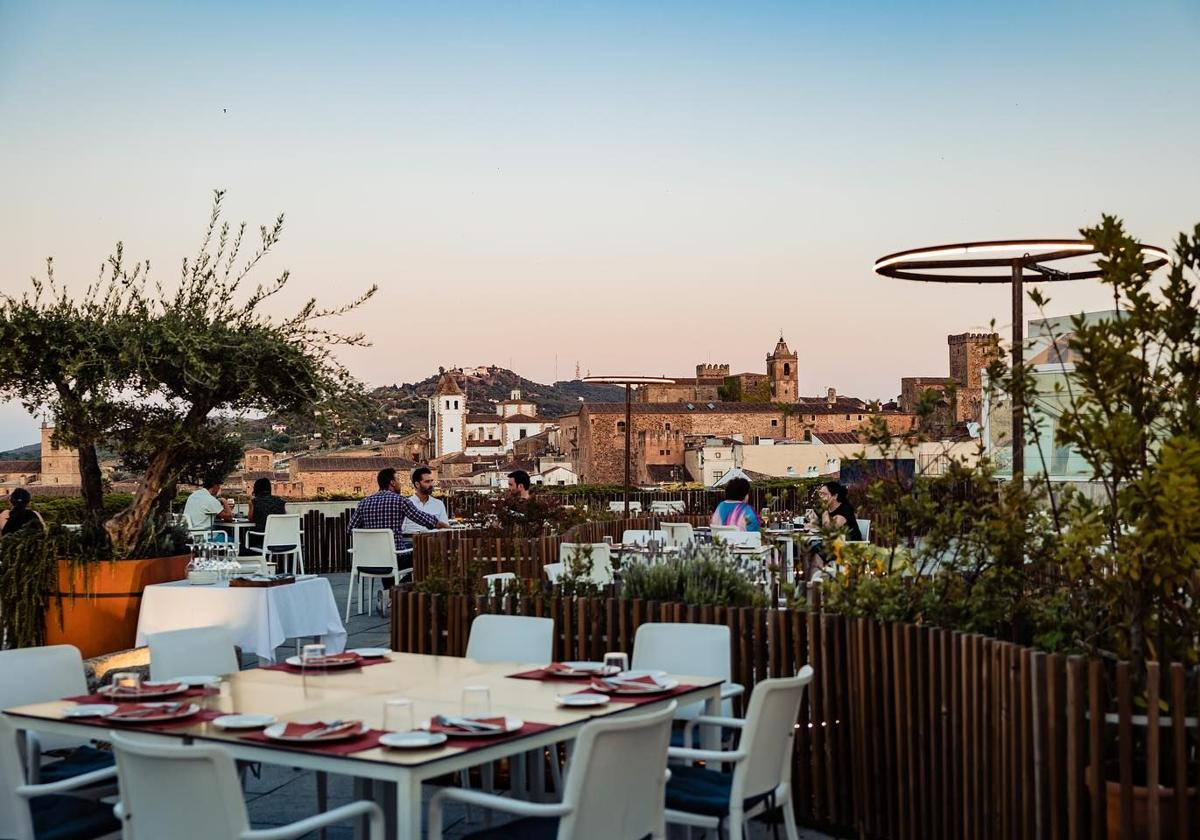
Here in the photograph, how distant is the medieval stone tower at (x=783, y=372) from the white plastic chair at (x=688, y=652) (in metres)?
98.6

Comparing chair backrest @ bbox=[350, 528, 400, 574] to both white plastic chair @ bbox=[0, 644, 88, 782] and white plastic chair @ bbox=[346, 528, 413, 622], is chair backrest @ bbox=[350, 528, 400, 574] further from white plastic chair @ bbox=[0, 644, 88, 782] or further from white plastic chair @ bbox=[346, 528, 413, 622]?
white plastic chair @ bbox=[0, 644, 88, 782]

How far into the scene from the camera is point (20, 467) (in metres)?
64.5

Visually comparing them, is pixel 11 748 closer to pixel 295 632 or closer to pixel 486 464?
pixel 295 632

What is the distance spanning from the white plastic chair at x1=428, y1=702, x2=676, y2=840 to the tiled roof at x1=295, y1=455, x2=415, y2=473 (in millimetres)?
61511

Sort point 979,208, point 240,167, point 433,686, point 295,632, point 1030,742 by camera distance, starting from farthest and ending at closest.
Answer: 1. point 979,208
2. point 240,167
3. point 295,632
4. point 433,686
5. point 1030,742

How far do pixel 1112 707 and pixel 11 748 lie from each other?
332cm

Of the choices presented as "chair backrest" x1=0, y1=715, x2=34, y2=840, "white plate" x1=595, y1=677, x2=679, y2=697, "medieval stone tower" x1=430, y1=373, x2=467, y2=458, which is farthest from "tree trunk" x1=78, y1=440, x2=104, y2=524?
"medieval stone tower" x1=430, y1=373, x2=467, y2=458

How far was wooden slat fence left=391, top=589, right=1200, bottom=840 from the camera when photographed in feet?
13.3

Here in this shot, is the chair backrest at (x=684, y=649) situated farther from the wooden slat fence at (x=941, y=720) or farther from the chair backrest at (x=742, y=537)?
the chair backrest at (x=742, y=537)

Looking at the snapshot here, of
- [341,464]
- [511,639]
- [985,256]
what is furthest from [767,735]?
[341,464]

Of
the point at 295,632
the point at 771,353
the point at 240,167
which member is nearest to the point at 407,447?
the point at 771,353

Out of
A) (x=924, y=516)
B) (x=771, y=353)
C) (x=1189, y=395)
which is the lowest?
(x=924, y=516)

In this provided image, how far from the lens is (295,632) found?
27.8 feet

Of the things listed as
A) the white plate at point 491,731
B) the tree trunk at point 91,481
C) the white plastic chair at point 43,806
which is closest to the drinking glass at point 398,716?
the white plate at point 491,731
